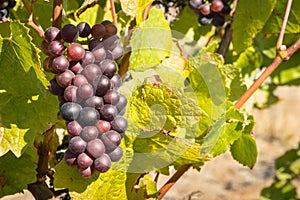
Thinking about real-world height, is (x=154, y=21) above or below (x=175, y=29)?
above

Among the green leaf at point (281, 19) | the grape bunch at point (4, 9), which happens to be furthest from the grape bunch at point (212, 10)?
the grape bunch at point (4, 9)

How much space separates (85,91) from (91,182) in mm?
264

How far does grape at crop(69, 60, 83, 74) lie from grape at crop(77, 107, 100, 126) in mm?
65

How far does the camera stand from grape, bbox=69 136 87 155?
0.98m

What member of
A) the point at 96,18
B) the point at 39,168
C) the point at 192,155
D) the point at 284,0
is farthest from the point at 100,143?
the point at 284,0

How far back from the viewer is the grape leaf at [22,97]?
3.64 ft

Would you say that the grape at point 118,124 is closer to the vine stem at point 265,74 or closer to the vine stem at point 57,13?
the vine stem at point 57,13

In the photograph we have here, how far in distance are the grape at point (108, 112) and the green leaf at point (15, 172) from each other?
0.38 metres

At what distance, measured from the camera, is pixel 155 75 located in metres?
1.19

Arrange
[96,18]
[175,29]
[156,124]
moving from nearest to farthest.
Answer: [156,124]
[96,18]
[175,29]

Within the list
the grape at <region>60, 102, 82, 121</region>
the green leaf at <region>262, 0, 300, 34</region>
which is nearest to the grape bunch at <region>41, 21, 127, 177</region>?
the grape at <region>60, 102, 82, 121</region>

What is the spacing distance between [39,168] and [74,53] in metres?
0.47

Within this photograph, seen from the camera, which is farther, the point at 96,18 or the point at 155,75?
the point at 96,18

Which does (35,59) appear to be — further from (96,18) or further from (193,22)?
(193,22)
